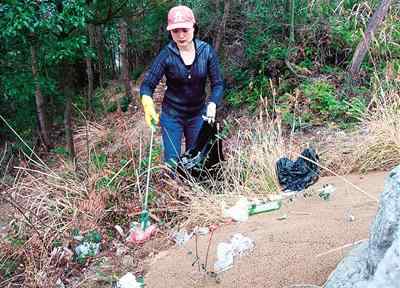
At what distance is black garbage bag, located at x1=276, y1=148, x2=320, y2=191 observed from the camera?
10.6 feet

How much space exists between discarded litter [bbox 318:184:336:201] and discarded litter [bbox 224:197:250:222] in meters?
0.48

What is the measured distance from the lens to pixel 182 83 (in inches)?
143

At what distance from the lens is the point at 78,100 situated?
430 inches

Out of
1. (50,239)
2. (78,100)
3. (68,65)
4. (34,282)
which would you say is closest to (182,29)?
(50,239)

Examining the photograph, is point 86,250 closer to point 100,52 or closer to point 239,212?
point 239,212

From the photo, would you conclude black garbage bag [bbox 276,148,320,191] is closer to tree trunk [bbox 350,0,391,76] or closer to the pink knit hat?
the pink knit hat

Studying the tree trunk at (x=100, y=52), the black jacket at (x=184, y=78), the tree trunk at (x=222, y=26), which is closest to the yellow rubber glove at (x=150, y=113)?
the black jacket at (x=184, y=78)

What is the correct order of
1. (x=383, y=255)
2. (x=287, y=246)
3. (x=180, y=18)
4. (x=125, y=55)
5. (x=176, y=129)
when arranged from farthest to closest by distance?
(x=125, y=55), (x=176, y=129), (x=180, y=18), (x=287, y=246), (x=383, y=255)

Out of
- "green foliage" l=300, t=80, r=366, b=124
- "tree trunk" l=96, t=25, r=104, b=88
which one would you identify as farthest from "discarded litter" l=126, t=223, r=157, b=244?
"tree trunk" l=96, t=25, r=104, b=88

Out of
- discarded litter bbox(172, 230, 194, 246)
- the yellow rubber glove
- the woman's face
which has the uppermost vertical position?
the woman's face

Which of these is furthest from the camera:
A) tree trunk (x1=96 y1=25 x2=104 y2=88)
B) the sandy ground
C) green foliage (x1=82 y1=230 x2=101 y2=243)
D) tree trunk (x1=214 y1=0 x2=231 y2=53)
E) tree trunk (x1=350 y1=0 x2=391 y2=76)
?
tree trunk (x1=96 y1=25 x2=104 y2=88)

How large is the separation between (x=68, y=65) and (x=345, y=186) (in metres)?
4.98

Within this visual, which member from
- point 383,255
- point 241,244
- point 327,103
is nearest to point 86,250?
point 241,244

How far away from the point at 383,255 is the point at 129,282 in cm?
148
